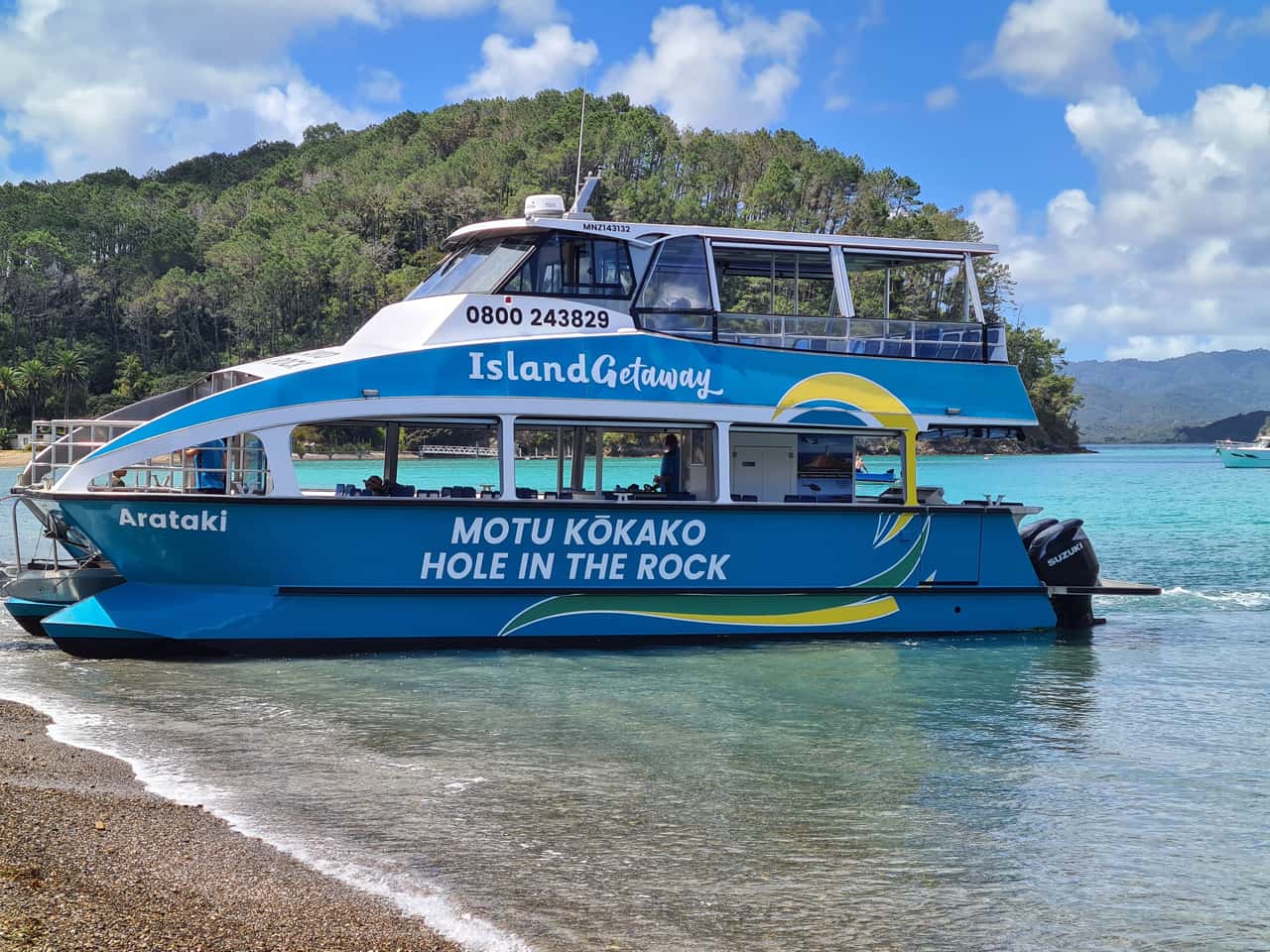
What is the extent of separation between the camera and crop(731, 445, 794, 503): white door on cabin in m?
12.9

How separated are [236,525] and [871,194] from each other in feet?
253

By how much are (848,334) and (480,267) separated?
3.90 metres

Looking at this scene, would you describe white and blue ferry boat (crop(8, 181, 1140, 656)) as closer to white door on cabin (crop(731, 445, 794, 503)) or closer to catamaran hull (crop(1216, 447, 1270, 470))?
white door on cabin (crop(731, 445, 794, 503))

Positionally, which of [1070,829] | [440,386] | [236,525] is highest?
[440,386]

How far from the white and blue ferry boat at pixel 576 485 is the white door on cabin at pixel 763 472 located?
0.02 m

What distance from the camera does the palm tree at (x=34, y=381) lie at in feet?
218

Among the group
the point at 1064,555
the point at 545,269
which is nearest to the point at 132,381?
the point at 545,269

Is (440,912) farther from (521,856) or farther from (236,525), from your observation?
(236,525)

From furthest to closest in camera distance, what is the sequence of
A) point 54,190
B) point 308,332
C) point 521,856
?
point 54,190 → point 308,332 → point 521,856

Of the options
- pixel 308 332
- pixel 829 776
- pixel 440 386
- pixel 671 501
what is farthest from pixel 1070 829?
pixel 308 332

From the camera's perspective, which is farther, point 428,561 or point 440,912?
point 428,561

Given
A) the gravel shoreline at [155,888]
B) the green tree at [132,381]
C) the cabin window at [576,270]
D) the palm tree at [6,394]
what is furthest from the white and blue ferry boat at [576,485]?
the green tree at [132,381]

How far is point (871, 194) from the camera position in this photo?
3270 inches

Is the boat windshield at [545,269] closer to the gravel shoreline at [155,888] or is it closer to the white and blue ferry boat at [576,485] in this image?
the white and blue ferry boat at [576,485]
